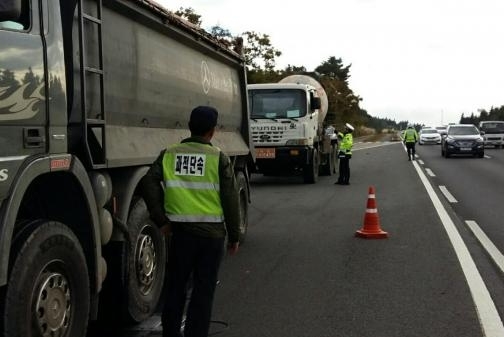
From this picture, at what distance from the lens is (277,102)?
688 inches

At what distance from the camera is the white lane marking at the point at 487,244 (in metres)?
7.45

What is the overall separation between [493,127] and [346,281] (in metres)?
40.6

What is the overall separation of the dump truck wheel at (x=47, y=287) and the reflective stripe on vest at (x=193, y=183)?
2.34 feet

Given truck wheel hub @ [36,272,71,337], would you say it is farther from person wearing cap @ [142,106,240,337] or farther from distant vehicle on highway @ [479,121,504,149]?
distant vehicle on highway @ [479,121,504,149]

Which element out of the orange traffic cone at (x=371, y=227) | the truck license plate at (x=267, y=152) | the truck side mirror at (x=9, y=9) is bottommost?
the orange traffic cone at (x=371, y=227)

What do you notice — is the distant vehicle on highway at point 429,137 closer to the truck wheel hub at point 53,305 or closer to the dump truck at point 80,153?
the dump truck at point 80,153

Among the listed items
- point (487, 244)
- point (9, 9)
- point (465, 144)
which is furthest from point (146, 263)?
point (465, 144)

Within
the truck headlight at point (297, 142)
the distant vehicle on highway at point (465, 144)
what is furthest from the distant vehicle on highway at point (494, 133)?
the truck headlight at point (297, 142)

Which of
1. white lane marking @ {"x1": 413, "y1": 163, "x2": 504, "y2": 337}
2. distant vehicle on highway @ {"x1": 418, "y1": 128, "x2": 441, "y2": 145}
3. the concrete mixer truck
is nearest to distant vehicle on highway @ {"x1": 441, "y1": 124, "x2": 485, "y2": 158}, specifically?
the concrete mixer truck

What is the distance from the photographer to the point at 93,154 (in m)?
4.28

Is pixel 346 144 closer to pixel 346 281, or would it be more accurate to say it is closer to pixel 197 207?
pixel 346 281

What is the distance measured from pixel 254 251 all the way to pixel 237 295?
216cm

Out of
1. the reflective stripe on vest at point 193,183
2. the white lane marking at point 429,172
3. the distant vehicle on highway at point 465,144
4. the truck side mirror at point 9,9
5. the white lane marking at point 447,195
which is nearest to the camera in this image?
the truck side mirror at point 9,9

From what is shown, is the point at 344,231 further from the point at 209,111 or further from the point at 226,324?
the point at 209,111
